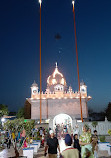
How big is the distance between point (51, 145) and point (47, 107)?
25.3 m

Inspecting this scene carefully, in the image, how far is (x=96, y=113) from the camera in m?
58.0

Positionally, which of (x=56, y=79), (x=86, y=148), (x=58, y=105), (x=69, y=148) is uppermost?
(x=56, y=79)

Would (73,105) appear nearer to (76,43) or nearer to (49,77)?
(49,77)

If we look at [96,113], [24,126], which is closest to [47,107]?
[24,126]

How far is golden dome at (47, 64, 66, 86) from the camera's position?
1335 inches

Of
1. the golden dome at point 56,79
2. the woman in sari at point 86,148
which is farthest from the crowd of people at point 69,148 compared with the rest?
the golden dome at point 56,79

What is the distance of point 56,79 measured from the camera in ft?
112

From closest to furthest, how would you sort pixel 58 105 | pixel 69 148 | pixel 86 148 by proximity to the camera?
pixel 69 148, pixel 86 148, pixel 58 105

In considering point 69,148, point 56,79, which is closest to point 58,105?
point 56,79

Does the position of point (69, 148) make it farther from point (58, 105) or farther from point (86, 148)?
point (58, 105)

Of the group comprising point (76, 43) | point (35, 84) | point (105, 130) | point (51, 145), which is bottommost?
point (105, 130)

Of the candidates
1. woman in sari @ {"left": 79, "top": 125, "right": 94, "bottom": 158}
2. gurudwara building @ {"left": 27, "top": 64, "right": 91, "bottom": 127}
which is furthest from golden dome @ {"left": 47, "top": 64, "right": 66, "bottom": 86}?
woman in sari @ {"left": 79, "top": 125, "right": 94, "bottom": 158}

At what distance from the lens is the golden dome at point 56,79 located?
3391 centimetres

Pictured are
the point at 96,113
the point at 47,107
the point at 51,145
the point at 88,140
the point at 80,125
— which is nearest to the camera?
the point at 51,145
